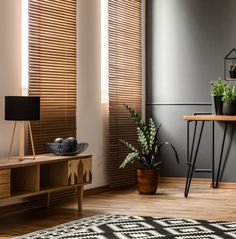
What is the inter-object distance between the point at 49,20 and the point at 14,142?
1.20 meters

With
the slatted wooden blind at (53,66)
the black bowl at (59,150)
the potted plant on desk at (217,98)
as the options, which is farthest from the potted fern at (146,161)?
the black bowl at (59,150)

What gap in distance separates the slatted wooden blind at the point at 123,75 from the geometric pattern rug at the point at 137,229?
2075 mm

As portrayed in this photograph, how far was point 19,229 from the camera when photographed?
464 cm

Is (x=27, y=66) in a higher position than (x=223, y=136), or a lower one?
higher

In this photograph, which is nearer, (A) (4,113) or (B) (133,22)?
(A) (4,113)

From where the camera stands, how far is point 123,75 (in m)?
7.27

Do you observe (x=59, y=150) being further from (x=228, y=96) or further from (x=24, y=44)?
(x=228, y=96)

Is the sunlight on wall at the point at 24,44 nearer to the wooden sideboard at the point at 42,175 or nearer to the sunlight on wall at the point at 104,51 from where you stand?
the wooden sideboard at the point at 42,175

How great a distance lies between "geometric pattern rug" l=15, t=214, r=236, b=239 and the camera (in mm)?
4273

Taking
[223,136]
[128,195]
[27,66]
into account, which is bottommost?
[128,195]

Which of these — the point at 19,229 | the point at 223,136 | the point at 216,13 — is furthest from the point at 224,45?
the point at 19,229

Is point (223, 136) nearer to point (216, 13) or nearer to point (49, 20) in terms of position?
point (216, 13)

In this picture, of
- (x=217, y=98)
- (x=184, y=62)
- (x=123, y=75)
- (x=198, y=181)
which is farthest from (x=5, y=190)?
(x=184, y=62)

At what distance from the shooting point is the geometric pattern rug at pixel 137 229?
4273mm
